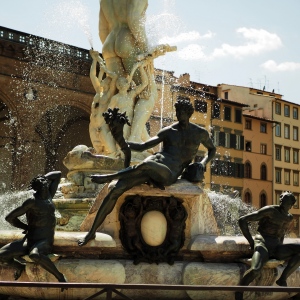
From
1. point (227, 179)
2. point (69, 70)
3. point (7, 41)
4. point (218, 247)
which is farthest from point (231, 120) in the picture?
point (218, 247)

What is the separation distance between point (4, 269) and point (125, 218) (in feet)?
4.77

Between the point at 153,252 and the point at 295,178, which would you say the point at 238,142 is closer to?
the point at 295,178

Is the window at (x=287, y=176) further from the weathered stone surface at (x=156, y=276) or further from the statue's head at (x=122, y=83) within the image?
the weathered stone surface at (x=156, y=276)

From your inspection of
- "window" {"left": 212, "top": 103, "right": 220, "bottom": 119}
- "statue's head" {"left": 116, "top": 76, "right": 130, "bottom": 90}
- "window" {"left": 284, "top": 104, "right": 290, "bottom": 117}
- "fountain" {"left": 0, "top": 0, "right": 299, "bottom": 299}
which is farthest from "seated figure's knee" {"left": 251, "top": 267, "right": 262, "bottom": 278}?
"window" {"left": 284, "top": 104, "right": 290, "bottom": 117}

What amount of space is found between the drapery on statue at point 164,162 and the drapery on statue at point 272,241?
92cm

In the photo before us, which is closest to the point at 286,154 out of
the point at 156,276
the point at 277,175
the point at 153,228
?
the point at 277,175

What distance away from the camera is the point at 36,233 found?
732cm

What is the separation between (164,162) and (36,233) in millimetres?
1594

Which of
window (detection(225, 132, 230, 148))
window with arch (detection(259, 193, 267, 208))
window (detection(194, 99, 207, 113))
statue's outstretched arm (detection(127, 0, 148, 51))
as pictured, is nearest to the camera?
statue's outstretched arm (detection(127, 0, 148, 51))

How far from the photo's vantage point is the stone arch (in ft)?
128

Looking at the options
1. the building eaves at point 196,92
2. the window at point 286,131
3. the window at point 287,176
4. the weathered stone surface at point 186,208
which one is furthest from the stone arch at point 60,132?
the weathered stone surface at point 186,208

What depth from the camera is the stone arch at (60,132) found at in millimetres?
39156

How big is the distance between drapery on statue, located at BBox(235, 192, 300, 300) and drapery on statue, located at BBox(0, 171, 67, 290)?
201 centimetres

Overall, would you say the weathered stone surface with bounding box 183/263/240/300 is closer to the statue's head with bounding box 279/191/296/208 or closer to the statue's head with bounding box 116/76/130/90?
the statue's head with bounding box 279/191/296/208
